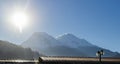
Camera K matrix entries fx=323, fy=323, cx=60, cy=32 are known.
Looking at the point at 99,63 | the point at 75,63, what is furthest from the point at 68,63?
the point at 99,63

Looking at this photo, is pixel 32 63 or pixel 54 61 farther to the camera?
pixel 32 63

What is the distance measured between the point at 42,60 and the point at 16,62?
11019mm

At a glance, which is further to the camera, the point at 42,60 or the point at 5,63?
the point at 5,63

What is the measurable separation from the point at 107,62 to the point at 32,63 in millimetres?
20282

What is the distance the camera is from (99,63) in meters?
71.8

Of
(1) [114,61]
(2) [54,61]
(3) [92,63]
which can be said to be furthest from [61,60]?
(1) [114,61]

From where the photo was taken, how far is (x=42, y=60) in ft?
242

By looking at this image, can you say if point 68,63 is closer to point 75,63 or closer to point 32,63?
point 75,63

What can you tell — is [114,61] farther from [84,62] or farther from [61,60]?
[61,60]

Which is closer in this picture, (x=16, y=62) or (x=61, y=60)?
(x=61, y=60)

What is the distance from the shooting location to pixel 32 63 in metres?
82.6

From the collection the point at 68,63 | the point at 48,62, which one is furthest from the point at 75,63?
the point at 48,62

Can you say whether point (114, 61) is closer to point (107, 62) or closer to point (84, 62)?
point (107, 62)

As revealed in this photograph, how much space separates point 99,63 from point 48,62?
1150 cm
